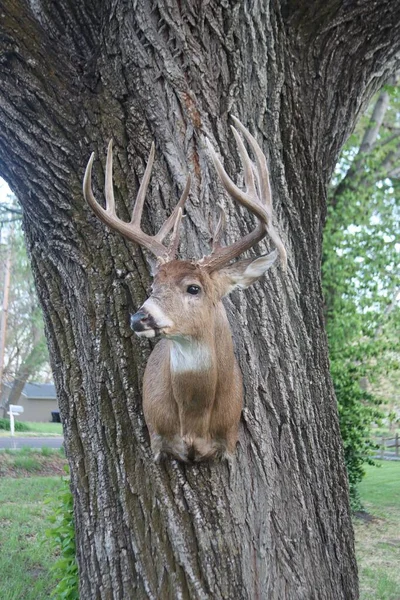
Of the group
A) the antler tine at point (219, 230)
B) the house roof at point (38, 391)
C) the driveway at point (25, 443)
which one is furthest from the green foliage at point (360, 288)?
the house roof at point (38, 391)

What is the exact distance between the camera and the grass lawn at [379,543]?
6386 mm

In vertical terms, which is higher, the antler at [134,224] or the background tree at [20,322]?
the background tree at [20,322]

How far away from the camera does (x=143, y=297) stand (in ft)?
9.88

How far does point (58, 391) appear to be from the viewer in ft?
10.8

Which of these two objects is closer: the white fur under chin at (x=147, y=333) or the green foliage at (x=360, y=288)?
the white fur under chin at (x=147, y=333)

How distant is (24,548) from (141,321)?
5690mm

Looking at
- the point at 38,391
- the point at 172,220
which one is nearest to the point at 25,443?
the point at 172,220

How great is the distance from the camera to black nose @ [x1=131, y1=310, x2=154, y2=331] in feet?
6.42

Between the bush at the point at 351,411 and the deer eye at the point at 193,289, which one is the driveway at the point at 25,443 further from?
the deer eye at the point at 193,289

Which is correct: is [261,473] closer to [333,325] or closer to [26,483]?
[333,325]

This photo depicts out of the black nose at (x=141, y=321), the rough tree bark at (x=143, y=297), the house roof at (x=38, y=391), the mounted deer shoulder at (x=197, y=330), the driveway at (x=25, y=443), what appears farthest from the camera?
the house roof at (x=38, y=391)

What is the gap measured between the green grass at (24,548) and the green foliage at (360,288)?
450cm

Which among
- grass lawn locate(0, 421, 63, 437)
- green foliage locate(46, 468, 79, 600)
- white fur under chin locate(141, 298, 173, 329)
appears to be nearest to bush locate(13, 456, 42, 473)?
green foliage locate(46, 468, 79, 600)

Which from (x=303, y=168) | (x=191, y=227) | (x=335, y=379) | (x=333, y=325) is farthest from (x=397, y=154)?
(x=191, y=227)
